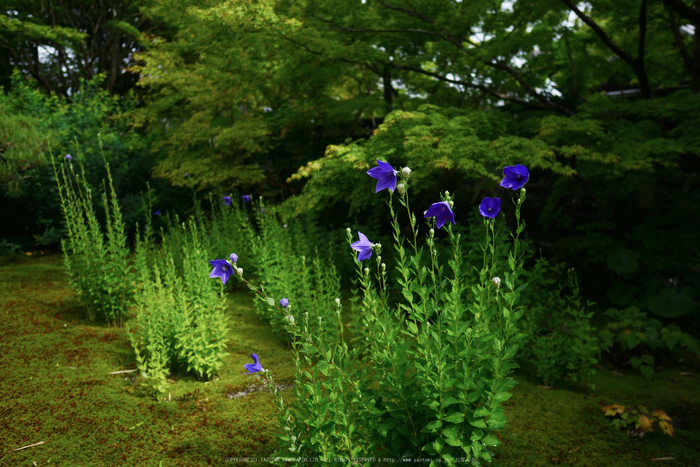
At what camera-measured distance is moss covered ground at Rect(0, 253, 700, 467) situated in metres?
2.32

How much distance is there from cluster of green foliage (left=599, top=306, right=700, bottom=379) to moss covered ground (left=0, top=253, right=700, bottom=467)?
17 centimetres

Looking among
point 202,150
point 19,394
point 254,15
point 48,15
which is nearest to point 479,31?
point 254,15

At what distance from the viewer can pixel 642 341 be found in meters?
3.65

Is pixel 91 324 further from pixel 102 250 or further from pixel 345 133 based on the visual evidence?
pixel 345 133

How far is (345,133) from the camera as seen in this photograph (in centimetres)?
895

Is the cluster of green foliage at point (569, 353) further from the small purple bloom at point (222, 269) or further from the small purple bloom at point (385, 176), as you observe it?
the small purple bloom at point (222, 269)

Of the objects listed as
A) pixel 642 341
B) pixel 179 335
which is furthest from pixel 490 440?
pixel 642 341

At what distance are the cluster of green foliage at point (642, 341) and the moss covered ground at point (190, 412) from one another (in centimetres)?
17

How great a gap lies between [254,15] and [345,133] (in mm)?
4232

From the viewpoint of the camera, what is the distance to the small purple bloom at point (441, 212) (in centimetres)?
154

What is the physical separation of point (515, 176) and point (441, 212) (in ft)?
1.20

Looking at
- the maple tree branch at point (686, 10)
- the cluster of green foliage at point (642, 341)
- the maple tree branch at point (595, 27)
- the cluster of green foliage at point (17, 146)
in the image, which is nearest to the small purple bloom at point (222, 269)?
the cluster of green foliage at point (642, 341)

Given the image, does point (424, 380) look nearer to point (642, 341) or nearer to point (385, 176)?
point (385, 176)

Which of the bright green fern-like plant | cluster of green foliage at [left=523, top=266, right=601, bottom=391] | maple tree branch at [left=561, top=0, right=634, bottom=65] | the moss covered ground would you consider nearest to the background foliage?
maple tree branch at [left=561, top=0, right=634, bottom=65]
